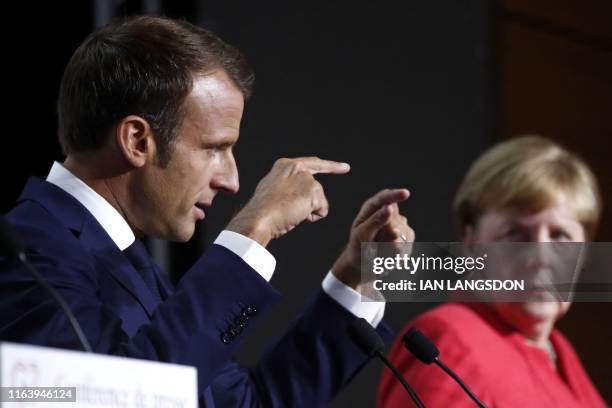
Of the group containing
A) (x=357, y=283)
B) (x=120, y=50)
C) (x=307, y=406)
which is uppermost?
(x=120, y=50)

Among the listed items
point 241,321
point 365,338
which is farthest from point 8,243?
point 365,338

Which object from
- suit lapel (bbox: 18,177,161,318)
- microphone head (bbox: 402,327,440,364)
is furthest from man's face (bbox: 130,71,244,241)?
microphone head (bbox: 402,327,440,364)

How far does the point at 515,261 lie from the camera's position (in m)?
2.54

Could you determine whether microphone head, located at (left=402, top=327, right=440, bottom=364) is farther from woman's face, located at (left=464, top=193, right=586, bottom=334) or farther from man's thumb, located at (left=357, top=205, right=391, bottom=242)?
woman's face, located at (left=464, top=193, right=586, bottom=334)

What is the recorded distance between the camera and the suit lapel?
1795mm

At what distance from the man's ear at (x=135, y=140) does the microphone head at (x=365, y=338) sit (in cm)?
46

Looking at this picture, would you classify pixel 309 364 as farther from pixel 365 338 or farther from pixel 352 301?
pixel 365 338

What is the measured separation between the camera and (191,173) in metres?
1.91

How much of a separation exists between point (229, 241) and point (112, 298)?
219 millimetres

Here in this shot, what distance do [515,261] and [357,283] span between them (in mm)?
566

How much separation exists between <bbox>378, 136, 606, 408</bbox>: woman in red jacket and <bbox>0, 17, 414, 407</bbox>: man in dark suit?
0.91 feet

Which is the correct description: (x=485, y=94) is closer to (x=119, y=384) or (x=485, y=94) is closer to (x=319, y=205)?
(x=319, y=205)

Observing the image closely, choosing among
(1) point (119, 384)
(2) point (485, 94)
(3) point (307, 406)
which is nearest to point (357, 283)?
(3) point (307, 406)

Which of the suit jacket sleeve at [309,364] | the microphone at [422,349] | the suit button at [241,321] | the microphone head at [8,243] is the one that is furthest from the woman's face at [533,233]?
the microphone head at [8,243]
